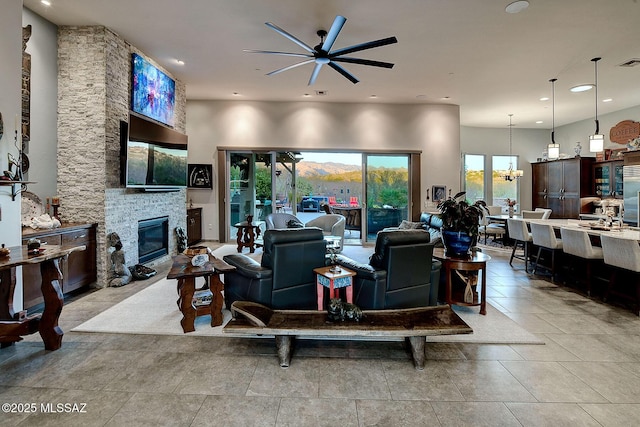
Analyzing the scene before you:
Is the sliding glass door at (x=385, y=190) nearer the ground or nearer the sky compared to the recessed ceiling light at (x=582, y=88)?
nearer the ground

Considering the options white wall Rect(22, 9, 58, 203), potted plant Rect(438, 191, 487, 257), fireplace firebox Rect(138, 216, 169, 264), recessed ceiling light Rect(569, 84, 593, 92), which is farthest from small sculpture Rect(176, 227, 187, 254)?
recessed ceiling light Rect(569, 84, 593, 92)

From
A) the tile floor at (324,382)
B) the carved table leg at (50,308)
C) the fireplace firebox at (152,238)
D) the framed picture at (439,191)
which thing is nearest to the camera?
the tile floor at (324,382)

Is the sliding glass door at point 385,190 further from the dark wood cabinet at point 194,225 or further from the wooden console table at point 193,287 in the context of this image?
the wooden console table at point 193,287

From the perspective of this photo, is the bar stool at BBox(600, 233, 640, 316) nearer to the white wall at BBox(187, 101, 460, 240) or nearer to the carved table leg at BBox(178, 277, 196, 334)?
the carved table leg at BBox(178, 277, 196, 334)

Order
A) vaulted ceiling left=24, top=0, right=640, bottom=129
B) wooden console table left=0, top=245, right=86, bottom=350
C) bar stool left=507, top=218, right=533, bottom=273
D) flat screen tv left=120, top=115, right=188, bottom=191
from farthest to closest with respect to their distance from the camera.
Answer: bar stool left=507, top=218, right=533, bottom=273
flat screen tv left=120, top=115, right=188, bottom=191
vaulted ceiling left=24, top=0, right=640, bottom=129
wooden console table left=0, top=245, right=86, bottom=350

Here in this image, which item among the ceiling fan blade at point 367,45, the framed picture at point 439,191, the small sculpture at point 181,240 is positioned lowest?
the small sculpture at point 181,240

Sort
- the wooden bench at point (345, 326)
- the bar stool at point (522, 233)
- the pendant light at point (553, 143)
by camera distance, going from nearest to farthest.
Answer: the wooden bench at point (345, 326) < the bar stool at point (522, 233) < the pendant light at point (553, 143)

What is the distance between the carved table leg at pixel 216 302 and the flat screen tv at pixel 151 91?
11.9 feet

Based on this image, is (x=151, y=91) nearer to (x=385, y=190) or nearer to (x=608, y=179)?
(x=385, y=190)

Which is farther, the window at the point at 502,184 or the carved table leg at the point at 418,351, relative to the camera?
the window at the point at 502,184

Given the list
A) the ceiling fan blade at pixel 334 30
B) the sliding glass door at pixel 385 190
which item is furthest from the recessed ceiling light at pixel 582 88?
the ceiling fan blade at pixel 334 30

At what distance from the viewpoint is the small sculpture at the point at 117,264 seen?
4.75 m

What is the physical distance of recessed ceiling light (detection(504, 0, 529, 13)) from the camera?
12.6ft

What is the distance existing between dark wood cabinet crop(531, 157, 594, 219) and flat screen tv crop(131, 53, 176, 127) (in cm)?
1067
